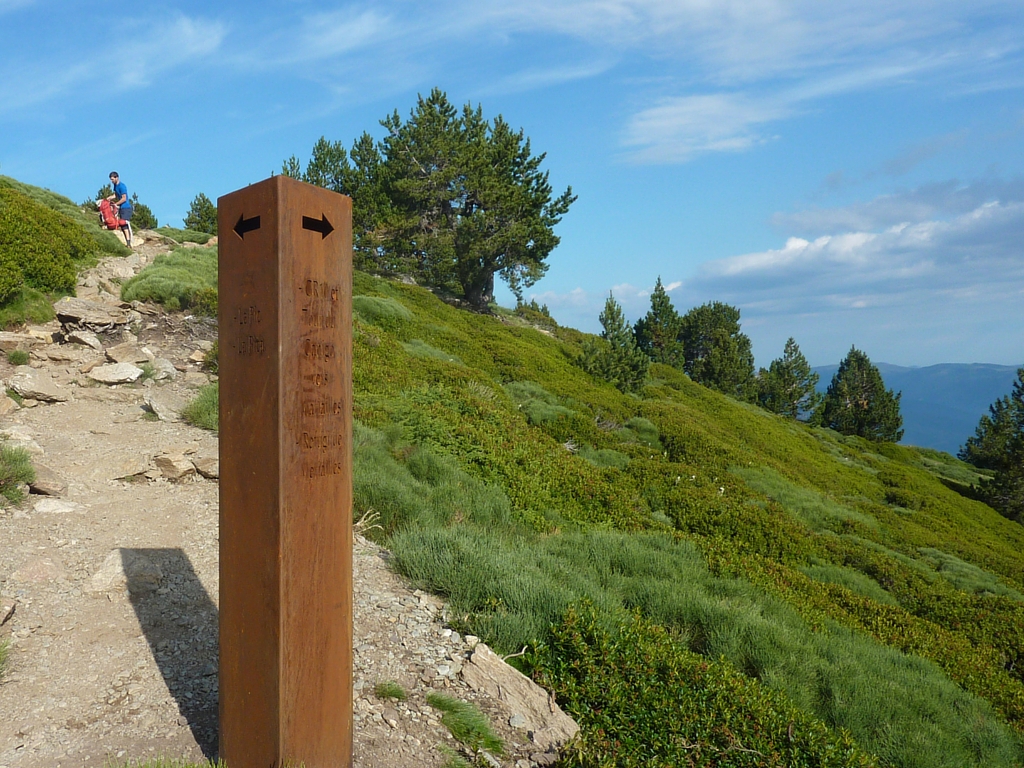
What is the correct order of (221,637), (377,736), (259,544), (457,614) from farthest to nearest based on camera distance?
(457,614) → (377,736) → (221,637) → (259,544)

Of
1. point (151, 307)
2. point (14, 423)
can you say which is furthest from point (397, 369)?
point (14, 423)

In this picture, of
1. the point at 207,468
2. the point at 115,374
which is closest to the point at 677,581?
the point at 207,468

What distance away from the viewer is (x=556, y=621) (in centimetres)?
490

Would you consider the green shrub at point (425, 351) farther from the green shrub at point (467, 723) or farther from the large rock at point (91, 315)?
the green shrub at point (467, 723)

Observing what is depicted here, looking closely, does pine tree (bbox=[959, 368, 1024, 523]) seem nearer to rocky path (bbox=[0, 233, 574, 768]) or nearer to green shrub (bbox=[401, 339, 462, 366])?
green shrub (bbox=[401, 339, 462, 366])

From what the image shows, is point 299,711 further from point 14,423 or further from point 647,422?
point 647,422

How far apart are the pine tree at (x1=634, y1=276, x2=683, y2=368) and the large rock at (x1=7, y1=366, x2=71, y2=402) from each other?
35718 mm

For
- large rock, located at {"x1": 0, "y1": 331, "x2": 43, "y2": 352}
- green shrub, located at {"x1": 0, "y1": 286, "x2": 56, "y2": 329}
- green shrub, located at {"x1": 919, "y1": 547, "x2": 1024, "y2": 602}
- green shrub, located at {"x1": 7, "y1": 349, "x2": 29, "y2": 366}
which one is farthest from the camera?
green shrub, located at {"x1": 919, "y1": 547, "x2": 1024, "y2": 602}

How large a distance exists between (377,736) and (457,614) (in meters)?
1.37

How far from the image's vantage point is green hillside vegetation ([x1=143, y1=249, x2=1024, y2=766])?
14.4ft

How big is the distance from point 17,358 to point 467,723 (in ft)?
29.1

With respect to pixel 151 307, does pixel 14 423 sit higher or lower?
lower

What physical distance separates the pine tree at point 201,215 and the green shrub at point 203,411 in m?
28.1

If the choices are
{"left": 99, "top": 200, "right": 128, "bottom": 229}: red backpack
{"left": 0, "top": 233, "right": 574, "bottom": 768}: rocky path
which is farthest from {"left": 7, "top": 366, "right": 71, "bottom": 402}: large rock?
{"left": 99, "top": 200, "right": 128, "bottom": 229}: red backpack
